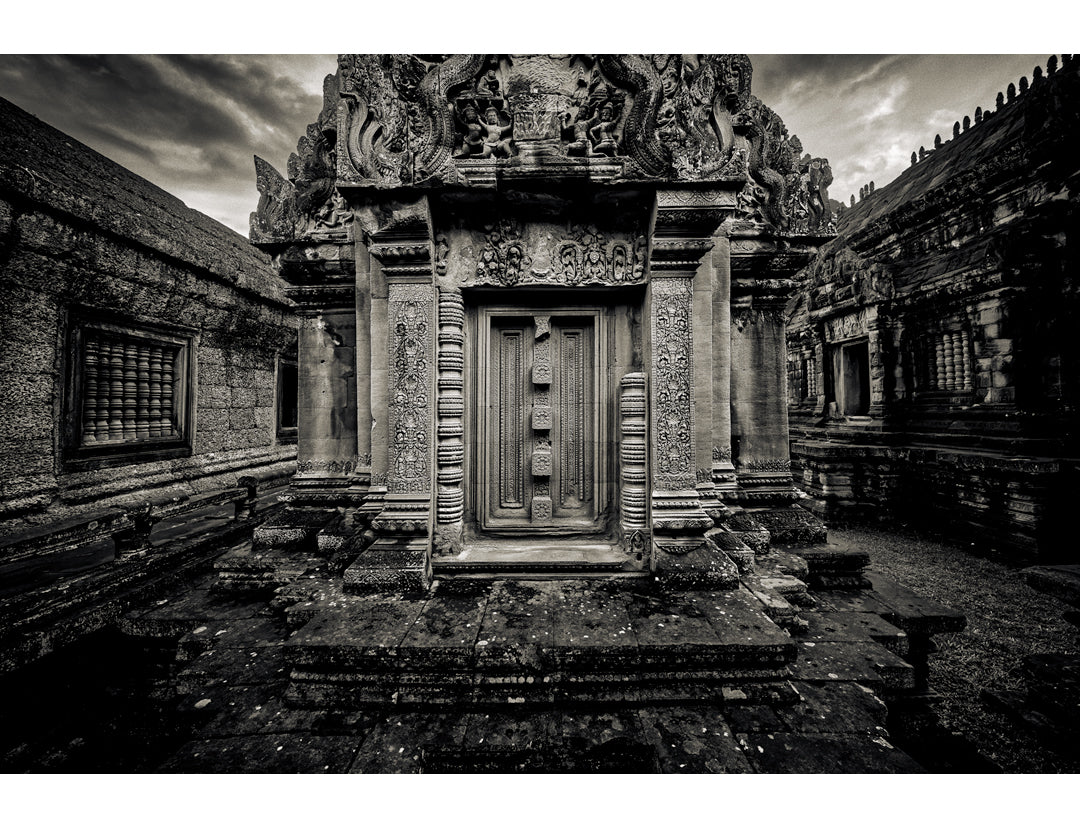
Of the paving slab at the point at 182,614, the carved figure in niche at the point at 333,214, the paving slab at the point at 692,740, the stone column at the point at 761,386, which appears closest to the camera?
the paving slab at the point at 692,740

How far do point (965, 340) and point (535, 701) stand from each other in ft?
33.2

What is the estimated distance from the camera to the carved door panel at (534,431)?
3.55 m

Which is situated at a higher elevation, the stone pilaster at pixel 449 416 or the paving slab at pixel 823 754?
the stone pilaster at pixel 449 416

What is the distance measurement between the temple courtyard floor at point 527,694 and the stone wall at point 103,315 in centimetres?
328

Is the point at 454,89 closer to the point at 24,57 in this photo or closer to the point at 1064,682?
the point at 24,57

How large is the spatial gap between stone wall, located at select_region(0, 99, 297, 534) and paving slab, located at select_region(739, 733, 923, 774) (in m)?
7.57

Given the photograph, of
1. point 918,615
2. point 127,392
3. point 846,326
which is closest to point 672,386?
point 918,615

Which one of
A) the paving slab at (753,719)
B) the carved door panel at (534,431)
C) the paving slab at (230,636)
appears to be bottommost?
the paving slab at (753,719)

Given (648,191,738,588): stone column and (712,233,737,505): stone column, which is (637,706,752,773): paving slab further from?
(712,233,737,505): stone column

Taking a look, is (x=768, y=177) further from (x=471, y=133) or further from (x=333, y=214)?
(x=333, y=214)

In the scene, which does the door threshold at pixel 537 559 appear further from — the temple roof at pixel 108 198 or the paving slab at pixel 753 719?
the temple roof at pixel 108 198

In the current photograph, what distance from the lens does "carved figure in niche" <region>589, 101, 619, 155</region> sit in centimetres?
302

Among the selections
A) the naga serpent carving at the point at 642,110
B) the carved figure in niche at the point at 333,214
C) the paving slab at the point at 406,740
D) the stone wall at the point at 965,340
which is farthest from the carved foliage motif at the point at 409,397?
the stone wall at the point at 965,340

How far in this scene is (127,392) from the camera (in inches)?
242
